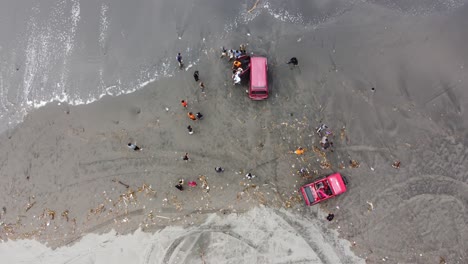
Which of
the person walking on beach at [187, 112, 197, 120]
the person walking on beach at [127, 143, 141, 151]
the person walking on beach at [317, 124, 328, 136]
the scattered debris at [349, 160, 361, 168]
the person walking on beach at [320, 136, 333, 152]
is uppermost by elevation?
the person walking on beach at [187, 112, 197, 120]

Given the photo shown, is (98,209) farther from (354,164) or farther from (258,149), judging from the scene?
(354,164)

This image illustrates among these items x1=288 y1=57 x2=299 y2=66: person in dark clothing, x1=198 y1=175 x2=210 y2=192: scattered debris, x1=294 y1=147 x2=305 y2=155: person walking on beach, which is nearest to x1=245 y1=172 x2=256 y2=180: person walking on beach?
x1=198 y1=175 x2=210 y2=192: scattered debris

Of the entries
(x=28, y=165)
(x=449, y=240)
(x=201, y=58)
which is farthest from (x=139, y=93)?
(x=449, y=240)

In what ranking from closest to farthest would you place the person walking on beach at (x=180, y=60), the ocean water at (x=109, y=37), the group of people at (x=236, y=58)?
the group of people at (x=236, y=58)
the person walking on beach at (x=180, y=60)
the ocean water at (x=109, y=37)

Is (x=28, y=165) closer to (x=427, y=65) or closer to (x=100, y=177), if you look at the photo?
(x=100, y=177)

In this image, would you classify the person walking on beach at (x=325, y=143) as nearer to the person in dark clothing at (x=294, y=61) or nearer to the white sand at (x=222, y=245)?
the white sand at (x=222, y=245)

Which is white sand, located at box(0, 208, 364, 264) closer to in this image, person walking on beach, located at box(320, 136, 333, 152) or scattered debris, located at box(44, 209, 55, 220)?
scattered debris, located at box(44, 209, 55, 220)

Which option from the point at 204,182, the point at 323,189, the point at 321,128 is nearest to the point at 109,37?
the point at 204,182

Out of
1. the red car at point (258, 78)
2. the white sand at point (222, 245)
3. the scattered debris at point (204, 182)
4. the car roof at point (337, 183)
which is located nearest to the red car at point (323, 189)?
the car roof at point (337, 183)
